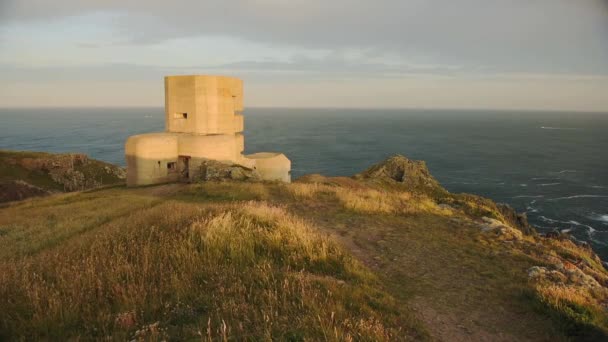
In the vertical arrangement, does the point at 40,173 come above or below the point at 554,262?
below

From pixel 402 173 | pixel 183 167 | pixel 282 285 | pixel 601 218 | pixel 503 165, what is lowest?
pixel 601 218

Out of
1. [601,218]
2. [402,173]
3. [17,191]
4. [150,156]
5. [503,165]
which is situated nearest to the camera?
[150,156]

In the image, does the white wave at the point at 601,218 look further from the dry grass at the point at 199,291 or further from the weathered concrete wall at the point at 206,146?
the dry grass at the point at 199,291

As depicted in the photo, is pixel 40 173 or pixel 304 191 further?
pixel 40 173

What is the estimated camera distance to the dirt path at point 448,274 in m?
5.35

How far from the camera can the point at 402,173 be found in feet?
124

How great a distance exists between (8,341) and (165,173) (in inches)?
804

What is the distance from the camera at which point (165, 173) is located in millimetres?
23641

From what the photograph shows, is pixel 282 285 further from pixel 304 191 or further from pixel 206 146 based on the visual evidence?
pixel 206 146

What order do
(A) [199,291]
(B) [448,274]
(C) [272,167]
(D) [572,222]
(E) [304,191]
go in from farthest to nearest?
(D) [572,222] → (C) [272,167] → (E) [304,191] → (B) [448,274] → (A) [199,291]

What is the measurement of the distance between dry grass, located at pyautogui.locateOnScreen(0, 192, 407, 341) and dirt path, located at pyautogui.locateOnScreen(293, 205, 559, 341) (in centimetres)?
80

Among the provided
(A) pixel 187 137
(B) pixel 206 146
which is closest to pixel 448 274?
(B) pixel 206 146

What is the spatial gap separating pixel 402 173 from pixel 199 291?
34.8 m

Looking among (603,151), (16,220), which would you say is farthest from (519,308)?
(603,151)
